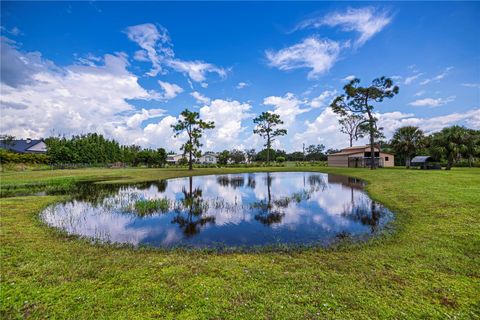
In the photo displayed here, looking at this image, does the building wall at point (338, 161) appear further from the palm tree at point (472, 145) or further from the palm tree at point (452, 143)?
the palm tree at point (472, 145)

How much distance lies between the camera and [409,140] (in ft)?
125

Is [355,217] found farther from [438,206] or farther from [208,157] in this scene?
[208,157]

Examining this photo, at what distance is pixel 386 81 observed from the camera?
33094 millimetres

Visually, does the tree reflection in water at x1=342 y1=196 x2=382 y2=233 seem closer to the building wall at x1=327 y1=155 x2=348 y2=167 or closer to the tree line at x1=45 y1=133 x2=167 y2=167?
the building wall at x1=327 y1=155 x2=348 y2=167

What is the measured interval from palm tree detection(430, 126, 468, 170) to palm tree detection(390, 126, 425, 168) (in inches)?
259

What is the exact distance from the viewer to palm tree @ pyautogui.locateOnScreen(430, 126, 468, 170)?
95.5 feet

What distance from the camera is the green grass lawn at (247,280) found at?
332 centimetres

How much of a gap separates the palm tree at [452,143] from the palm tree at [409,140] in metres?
6.59

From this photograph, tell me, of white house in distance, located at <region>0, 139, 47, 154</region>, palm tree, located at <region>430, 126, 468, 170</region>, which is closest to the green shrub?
A: white house in distance, located at <region>0, 139, 47, 154</region>

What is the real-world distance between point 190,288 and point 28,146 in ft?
279

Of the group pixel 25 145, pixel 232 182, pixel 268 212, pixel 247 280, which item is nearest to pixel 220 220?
pixel 268 212

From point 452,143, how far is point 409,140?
8.91m

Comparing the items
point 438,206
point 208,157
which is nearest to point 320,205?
point 438,206

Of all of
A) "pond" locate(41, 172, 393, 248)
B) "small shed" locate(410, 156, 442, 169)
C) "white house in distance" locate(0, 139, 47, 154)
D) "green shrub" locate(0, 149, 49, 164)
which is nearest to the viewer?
"pond" locate(41, 172, 393, 248)
